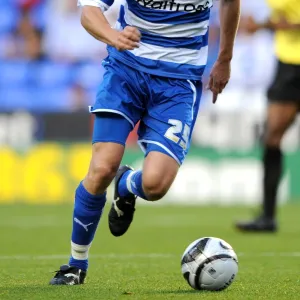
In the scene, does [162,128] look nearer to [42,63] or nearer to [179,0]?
[179,0]

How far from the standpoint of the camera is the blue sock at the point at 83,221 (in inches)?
191

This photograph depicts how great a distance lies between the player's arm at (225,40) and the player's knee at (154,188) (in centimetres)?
70

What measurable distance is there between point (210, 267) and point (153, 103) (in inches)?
38.8

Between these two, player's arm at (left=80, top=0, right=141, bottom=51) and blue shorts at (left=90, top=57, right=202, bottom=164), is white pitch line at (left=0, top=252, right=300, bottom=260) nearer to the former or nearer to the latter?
blue shorts at (left=90, top=57, right=202, bottom=164)

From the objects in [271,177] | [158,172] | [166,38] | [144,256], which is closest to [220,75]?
[166,38]

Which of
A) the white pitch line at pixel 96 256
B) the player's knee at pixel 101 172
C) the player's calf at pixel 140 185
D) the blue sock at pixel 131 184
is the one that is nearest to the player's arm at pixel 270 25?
the white pitch line at pixel 96 256

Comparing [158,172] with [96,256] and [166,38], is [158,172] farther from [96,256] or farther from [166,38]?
[96,256]

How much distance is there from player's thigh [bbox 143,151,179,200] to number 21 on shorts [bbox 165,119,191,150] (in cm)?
10

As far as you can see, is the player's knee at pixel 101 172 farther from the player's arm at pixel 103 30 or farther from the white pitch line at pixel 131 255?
the white pitch line at pixel 131 255

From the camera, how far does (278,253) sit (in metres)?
6.67

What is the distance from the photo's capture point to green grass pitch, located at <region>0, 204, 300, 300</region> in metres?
4.50

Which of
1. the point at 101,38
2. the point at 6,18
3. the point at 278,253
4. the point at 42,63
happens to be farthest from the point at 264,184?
the point at 6,18

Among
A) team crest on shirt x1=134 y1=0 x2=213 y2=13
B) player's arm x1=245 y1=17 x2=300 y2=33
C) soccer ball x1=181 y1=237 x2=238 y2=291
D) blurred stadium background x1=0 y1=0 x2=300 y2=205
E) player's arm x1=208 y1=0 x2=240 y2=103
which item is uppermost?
team crest on shirt x1=134 y1=0 x2=213 y2=13

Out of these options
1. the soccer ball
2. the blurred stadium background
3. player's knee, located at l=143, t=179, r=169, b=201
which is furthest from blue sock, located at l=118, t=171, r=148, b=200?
the blurred stadium background
